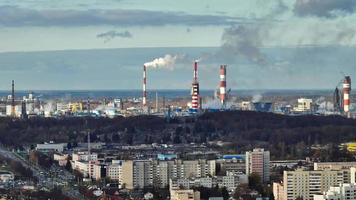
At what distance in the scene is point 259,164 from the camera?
88.8ft

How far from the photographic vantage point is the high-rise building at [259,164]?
26381 mm

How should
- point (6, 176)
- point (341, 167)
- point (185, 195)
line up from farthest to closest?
1. point (6, 176)
2. point (341, 167)
3. point (185, 195)

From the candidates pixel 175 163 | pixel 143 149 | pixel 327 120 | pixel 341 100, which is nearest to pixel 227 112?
pixel 327 120

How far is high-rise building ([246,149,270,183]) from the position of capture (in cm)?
2638

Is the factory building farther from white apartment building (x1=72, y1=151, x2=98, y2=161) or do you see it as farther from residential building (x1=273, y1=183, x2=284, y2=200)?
residential building (x1=273, y1=183, x2=284, y2=200)

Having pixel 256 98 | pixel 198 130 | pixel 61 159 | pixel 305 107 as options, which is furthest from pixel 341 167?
pixel 256 98

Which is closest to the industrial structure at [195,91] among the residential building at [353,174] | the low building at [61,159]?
the low building at [61,159]

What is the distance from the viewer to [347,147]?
33.4m

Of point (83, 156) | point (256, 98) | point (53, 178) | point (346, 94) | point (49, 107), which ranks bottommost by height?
point (53, 178)

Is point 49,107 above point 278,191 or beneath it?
above

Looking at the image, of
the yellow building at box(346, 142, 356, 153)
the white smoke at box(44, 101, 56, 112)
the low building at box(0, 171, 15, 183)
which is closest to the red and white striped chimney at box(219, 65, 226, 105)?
the white smoke at box(44, 101, 56, 112)

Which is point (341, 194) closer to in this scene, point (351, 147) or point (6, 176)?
point (6, 176)

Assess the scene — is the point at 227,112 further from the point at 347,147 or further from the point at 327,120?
the point at 347,147

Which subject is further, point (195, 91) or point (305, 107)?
point (305, 107)
